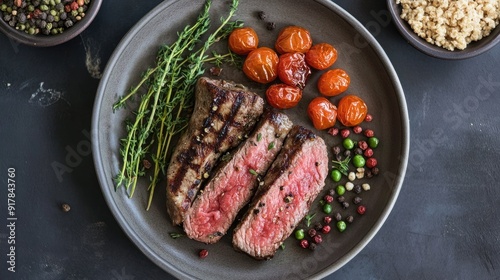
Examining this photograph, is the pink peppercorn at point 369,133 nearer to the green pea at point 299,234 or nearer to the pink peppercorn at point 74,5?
the green pea at point 299,234

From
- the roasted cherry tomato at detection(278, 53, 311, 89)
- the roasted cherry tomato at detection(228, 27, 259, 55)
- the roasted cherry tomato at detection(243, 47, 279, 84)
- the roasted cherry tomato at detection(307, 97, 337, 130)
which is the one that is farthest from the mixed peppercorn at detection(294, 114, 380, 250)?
the roasted cherry tomato at detection(228, 27, 259, 55)

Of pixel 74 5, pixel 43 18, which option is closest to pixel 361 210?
pixel 74 5

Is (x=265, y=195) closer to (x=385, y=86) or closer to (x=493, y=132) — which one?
(x=385, y=86)

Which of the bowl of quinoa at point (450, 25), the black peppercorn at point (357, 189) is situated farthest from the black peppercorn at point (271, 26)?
the black peppercorn at point (357, 189)

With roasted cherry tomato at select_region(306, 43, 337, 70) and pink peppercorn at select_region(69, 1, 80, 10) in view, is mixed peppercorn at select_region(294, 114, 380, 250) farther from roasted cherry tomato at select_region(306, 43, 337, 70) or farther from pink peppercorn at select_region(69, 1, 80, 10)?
pink peppercorn at select_region(69, 1, 80, 10)

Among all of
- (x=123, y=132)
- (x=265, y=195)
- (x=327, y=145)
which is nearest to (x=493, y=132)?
(x=327, y=145)
